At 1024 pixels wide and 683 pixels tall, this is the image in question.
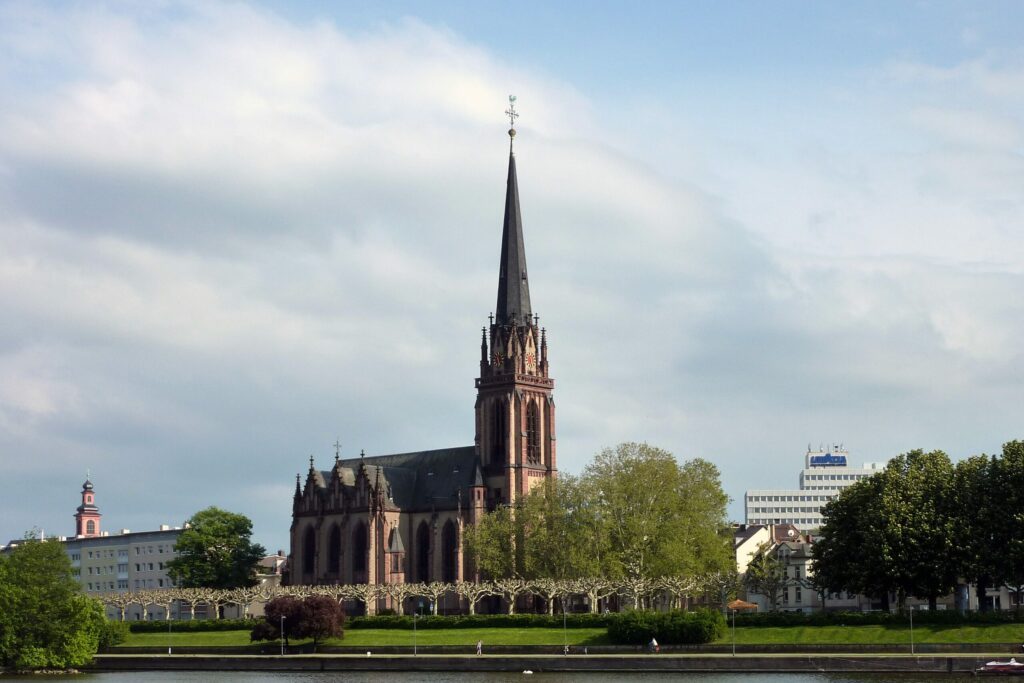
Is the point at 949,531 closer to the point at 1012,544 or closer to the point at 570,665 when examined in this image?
the point at 1012,544

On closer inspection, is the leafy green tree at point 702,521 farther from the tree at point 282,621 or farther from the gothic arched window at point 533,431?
the tree at point 282,621

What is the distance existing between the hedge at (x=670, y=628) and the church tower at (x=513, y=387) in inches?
1968

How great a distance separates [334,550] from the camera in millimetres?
178500

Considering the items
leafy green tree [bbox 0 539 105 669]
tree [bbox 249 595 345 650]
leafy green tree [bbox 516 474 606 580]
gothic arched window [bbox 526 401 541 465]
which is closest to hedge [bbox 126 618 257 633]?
tree [bbox 249 595 345 650]

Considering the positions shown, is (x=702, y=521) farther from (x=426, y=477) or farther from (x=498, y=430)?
(x=426, y=477)

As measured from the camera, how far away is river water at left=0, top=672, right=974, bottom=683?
91812 millimetres

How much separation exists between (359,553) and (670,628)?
69635mm

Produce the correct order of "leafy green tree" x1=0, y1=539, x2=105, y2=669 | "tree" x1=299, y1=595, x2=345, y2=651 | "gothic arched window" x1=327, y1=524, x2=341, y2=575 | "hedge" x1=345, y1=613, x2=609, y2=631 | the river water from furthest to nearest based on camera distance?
"gothic arched window" x1=327, y1=524, x2=341, y2=575, "tree" x1=299, y1=595, x2=345, y2=651, "hedge" x1=345, y1=613, x2=609, y2=631, "leafy green tree" x1=0, y1=539, x2=105, y2=669, the river water

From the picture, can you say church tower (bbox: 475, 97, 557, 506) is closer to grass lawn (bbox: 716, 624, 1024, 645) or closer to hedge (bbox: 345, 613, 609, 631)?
hedge (bbox: 345, 613, 609, 631)

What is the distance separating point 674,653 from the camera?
4240 inches

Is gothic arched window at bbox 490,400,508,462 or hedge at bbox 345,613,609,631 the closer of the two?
hedge at bbox 345,613,609,631

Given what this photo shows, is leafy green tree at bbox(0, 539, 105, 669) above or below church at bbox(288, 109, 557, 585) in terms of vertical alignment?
below

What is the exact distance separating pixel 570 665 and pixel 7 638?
4370 centimetres

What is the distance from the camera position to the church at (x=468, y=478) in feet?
547
